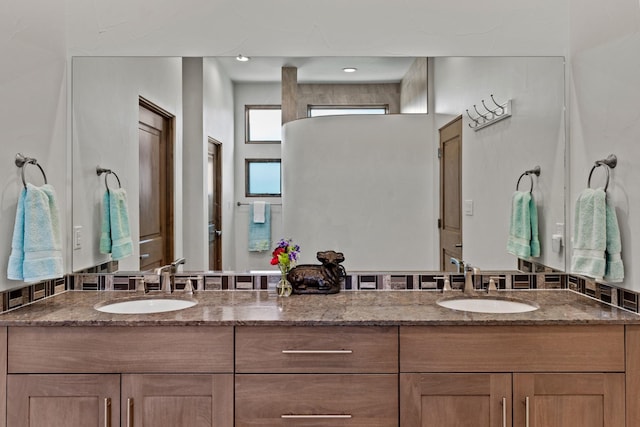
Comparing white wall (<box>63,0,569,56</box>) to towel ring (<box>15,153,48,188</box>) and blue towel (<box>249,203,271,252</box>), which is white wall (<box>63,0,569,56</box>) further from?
blue towel (<box>249,203,271,252</box>)

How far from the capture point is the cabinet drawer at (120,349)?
1.62 m

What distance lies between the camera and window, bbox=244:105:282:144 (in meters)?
2.24

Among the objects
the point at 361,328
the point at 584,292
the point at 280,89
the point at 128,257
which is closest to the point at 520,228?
the point at 584,292

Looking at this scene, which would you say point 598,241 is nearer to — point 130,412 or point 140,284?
point 130,412

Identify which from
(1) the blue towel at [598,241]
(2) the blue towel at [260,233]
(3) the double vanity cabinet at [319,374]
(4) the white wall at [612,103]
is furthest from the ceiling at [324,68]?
(3) the double vanity cabinet at [319,374]

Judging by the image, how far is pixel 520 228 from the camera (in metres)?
2.20

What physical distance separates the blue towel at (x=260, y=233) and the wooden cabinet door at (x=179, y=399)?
73 cm

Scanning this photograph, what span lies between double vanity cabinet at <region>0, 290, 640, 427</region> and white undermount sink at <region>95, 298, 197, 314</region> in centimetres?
37

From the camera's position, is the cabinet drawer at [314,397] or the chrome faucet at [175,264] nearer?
the cabinet drawer at [314,397]

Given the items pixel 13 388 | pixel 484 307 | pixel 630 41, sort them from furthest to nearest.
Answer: pixel 484 307 → pixel 630 41 → pixel 13 388

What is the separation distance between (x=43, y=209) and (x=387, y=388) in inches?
55.6

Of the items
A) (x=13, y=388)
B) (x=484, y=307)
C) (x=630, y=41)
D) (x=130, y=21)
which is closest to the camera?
(x=13, y=388)

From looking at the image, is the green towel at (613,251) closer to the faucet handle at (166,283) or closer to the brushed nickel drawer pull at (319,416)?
the brushed nickel drawer pull at (319,416)

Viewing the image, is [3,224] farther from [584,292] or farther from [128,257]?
[584,292]
